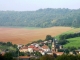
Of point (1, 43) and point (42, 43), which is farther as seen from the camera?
point (42, 43)

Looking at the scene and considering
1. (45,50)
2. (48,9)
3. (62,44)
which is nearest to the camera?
(45,50)

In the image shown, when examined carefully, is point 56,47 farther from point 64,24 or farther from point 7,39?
point 64,24

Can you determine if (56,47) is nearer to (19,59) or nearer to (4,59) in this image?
(19,59)

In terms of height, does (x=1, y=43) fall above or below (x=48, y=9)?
below

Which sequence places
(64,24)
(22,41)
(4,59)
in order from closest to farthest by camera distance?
(4,59), (22,41), (64,24)

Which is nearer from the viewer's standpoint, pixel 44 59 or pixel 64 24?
pixel 44 59

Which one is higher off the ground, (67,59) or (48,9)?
(48,9)

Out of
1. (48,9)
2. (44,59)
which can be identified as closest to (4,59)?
(44,59)

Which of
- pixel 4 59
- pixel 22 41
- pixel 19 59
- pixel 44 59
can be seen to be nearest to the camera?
pixel 4 59

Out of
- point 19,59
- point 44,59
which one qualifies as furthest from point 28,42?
point 44,59
